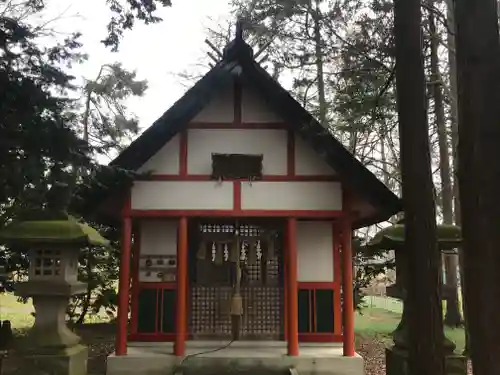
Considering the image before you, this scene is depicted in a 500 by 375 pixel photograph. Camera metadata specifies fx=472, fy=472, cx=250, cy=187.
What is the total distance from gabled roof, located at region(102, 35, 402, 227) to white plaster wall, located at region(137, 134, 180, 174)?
24 centimetres

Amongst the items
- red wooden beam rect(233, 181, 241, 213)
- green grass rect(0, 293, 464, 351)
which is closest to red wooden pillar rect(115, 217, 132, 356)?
red wooden beam rect(233, 181, 241, 213)

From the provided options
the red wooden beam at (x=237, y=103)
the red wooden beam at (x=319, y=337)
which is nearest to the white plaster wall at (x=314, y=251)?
the red wooden beam at (x=319, y=337)

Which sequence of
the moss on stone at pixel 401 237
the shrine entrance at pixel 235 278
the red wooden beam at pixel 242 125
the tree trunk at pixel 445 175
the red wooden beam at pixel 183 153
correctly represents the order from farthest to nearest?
the tree trunk at pixel 445 175, the shrine entrance at pixel 235 278, the red wooden beam at pixel 242 125, the red wooden beam at pixel 183 153, the moss on stone at pixel 401 237

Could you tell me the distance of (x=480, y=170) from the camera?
373 centimetres

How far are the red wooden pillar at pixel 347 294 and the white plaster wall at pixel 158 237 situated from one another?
10.4ft

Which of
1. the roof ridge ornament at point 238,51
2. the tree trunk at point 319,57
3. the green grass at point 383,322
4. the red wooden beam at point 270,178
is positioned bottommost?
the green grass at point 383,322

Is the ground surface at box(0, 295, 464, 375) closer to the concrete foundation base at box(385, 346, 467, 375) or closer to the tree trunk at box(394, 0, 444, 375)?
the concrete foundation base at box(385, 346, 467, 375)

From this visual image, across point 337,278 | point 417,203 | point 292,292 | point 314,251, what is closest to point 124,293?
point 292,292

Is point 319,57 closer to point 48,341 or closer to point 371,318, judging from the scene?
point 48,341

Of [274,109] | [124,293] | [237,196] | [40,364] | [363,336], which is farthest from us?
[363,336]

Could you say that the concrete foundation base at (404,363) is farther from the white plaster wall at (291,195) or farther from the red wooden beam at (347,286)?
the white plaster wall at (291,195)

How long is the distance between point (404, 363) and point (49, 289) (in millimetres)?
5345

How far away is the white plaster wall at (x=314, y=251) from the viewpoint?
29.6 feet

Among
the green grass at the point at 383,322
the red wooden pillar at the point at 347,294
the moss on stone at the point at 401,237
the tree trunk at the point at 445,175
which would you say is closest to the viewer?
the moss on stone at the point at 401,237
